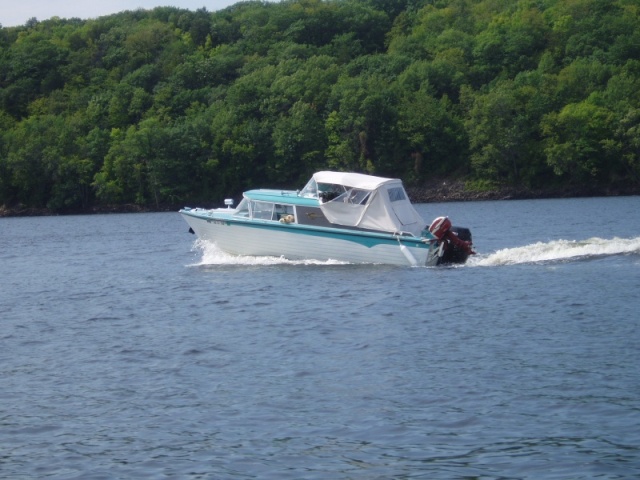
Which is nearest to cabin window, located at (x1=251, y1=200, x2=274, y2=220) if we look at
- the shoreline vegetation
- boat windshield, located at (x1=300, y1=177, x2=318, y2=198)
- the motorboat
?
the motorboat

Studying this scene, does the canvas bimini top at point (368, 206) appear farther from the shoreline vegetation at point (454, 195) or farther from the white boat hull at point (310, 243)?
the shoreline vegetation at point (454, 195)

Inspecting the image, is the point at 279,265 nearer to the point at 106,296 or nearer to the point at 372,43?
the point at 106,296

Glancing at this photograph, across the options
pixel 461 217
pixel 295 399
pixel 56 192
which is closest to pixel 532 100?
pixel 461 217

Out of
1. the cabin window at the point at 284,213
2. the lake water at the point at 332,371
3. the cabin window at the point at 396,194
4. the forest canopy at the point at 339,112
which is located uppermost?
the forest canopy at the point at 339,112

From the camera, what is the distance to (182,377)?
18.4 m

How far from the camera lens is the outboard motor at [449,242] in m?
31.5

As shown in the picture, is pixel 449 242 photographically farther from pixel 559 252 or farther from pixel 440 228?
pixel 559 252

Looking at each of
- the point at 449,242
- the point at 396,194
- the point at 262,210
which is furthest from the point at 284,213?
the point at 449,242

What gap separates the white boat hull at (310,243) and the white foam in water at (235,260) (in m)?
0.13

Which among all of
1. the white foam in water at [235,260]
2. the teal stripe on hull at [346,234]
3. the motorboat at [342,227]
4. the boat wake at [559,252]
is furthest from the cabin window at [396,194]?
the boat wake at [559,252]

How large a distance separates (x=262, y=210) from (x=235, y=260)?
1.96m

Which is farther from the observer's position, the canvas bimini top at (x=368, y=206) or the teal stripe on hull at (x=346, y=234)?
the canvas bimini top at (x=368, y=206)

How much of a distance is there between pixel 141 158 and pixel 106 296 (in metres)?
66.5

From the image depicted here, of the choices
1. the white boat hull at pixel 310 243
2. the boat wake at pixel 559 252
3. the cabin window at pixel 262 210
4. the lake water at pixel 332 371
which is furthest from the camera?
the cabin window at pixel 262 210
